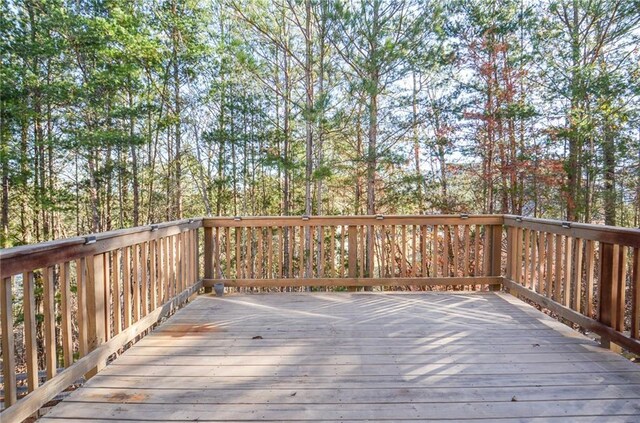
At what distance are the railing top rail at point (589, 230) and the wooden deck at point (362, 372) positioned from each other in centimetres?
75

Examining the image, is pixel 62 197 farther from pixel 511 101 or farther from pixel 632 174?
pixel 632 174

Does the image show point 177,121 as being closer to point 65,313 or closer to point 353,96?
point 353,96

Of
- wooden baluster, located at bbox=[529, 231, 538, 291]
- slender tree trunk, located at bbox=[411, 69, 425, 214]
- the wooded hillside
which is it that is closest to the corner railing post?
wooden baluster, located at bbox=[529, 231, 538, 291]

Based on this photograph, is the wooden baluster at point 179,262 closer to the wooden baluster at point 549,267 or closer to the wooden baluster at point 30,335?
the wooden baluster at point 30,335

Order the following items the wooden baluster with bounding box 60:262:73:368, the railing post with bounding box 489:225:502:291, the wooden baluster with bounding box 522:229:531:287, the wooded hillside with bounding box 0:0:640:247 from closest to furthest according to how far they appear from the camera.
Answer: the wooden baluster with bounding box 60:262:73:368 → the wooden baluster with bounding box 522:229:531:287 → the railing post with bounding box 489:225:502:291 → the wooded hillside with bounding box 0:0:640:247

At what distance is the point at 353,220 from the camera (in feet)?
13.0

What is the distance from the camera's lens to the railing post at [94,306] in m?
2.13

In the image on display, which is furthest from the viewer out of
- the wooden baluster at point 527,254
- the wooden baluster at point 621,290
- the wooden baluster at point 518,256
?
the wooden baluster at point 518,256

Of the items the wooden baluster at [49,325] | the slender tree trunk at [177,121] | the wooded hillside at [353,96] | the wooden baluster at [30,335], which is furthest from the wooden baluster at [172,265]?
the slender tree trunk at [177,121]

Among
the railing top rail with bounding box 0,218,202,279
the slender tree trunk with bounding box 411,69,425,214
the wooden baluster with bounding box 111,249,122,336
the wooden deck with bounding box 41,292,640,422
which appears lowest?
the wooden deck with bounding box 41,292,640,422

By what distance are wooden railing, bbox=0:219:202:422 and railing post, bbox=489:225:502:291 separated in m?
3.36

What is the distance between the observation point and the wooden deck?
5.60ft

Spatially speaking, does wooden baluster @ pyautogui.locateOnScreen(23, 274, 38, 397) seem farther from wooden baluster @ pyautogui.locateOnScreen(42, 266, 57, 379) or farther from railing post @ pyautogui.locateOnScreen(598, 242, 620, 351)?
railing post @ pyautogui.locateOnScreen(598, 242, 620, 351)

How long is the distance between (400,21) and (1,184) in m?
8.48
